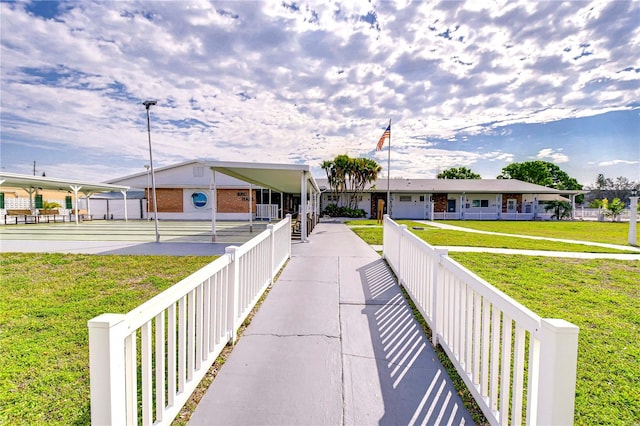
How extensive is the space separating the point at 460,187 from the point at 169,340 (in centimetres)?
2962

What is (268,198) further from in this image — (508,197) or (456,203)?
(508,197)

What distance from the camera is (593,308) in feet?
14.0

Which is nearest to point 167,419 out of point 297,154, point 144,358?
point 144,358

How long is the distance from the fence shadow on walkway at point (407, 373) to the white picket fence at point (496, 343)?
19cm

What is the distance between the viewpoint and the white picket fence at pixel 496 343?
127 centimetres

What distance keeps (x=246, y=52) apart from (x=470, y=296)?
9865mm

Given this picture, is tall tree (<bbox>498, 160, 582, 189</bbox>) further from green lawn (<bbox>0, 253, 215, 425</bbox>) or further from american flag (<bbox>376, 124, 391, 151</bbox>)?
green lawn (<bbox>0, 253, 215, 425</bbox>)

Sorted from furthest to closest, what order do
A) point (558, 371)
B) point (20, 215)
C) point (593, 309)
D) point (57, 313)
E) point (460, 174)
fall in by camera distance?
point (460, 174)
point (20, 215)
point (593, 309)
point (57, 313)
point (558, 371)

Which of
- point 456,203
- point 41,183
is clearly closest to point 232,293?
point 41,183

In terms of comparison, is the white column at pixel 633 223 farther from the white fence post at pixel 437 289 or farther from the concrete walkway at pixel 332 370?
the white fence post at pixel 437 289

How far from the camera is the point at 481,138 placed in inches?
1172

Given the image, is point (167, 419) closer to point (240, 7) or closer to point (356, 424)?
point (356, 424)

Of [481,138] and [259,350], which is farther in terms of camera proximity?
[481,138]

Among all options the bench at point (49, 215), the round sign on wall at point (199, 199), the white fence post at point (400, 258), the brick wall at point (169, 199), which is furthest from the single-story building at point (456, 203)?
the white fence post at point (400, 258)
